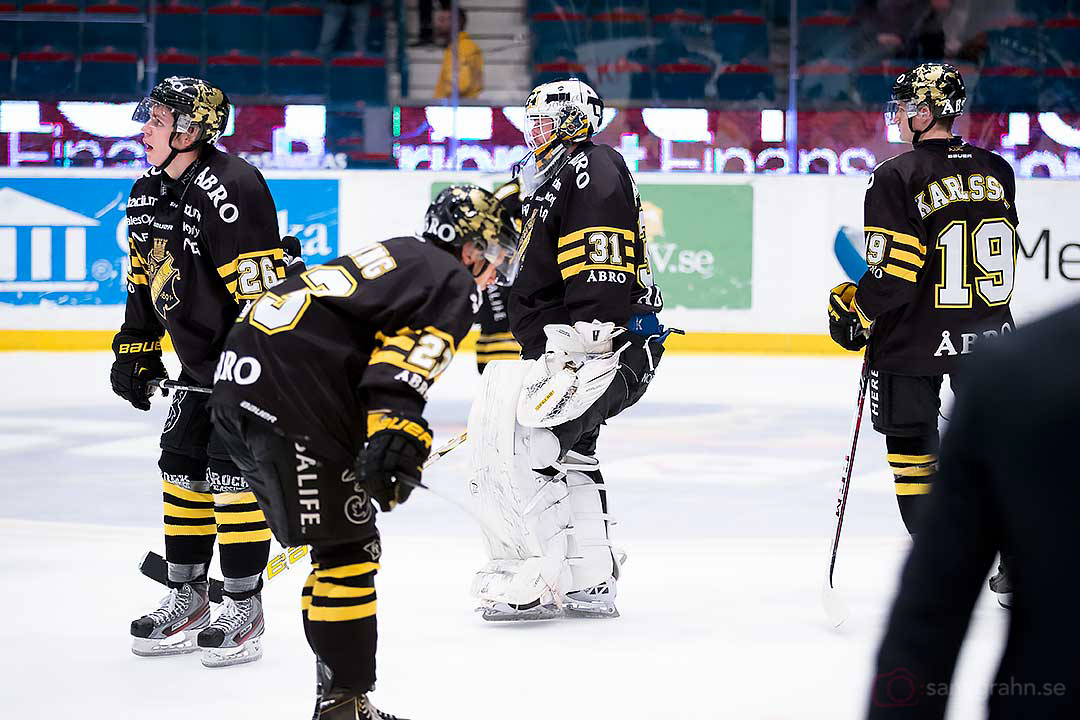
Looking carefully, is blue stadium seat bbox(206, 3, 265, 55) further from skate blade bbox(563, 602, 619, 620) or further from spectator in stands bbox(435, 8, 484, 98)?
skate blade bbox(563, 602, 619, 620)

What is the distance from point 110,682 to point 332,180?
6867 millimetres

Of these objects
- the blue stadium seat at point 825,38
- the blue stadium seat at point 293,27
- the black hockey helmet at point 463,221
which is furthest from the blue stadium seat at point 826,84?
the black hockey helmet at point 463,221

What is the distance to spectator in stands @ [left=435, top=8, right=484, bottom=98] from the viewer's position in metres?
10.0

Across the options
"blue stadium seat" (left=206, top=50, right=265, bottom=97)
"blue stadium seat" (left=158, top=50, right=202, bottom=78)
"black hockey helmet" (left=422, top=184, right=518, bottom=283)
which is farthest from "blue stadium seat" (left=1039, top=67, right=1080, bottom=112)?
"black hockey helmet" (left=422, top=184, right=518, bottom=283)

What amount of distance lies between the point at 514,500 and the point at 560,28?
25.2ft

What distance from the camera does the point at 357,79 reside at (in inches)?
403

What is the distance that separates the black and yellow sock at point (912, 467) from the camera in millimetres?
3398

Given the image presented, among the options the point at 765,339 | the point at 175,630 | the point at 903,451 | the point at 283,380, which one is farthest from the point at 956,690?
the point at 765,339

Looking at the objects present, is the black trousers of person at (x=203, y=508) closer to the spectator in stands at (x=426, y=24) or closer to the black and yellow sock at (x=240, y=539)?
the black and yellow sock at (x=240, y=539)

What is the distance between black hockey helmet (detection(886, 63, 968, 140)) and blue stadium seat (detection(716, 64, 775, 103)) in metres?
6.59

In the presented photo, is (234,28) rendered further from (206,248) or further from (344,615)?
(344,615)

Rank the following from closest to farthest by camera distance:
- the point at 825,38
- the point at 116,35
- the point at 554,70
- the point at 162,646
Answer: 1. the point at 162,646
2. the point at 116,35
3. the point at 825,38
4. the point at 554,70

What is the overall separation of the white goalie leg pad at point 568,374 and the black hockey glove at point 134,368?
90 cm

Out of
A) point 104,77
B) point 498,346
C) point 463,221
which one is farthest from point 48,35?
point 463,221
